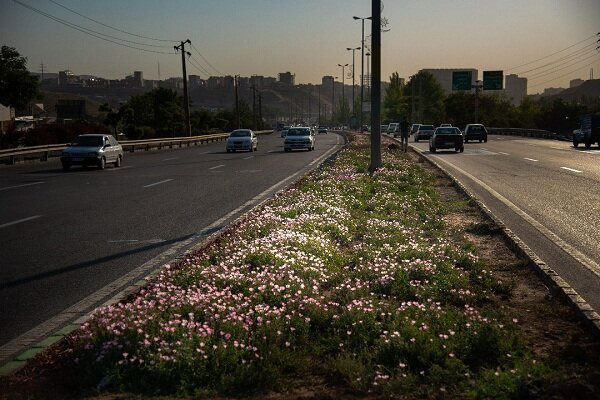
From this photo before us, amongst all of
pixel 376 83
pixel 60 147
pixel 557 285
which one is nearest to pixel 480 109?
pixel 60 147

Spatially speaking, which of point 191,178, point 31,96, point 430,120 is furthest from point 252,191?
point 430,120

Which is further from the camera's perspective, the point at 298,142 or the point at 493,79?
the point at 493,79

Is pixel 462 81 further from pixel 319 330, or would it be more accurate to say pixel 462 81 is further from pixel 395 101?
pixel 319 330

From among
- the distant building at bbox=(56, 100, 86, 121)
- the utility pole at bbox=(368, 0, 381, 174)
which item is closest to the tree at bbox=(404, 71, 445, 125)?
the distant building at bbox=(56, 100, 86, 121)

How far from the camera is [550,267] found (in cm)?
796

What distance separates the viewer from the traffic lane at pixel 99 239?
277 inches

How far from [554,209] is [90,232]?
8.86 m

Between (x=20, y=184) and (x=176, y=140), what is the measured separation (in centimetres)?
3601

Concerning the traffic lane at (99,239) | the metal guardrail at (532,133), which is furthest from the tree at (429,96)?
the traffic lane at (99,239)

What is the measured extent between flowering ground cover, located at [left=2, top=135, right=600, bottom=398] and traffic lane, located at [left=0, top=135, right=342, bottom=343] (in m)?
0.97

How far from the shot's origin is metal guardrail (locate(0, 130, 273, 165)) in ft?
109

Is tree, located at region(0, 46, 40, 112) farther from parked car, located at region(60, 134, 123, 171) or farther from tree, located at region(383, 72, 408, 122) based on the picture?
tree, located at region(383, 72, 408, 122)

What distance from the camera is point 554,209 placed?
13.2m

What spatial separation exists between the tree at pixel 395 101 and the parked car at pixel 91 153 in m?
121
